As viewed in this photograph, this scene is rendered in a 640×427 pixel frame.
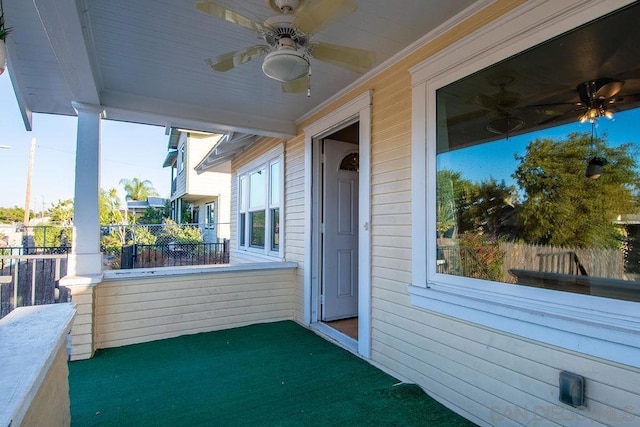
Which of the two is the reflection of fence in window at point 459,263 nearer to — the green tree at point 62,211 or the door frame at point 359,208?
the door frame at point 359,208

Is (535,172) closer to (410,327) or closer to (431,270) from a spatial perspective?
(431,270)

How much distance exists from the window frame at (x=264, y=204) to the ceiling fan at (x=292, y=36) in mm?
2904

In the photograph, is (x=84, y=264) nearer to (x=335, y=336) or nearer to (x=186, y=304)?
(x=186, y=304)

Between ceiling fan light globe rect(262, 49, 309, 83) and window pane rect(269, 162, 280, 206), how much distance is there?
3.20m

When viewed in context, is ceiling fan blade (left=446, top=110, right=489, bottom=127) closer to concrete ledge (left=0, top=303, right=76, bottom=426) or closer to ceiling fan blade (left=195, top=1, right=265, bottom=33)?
ceiling fan blade (left=195, top=1, right=265, bottom=33)

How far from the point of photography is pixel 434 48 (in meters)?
2.52

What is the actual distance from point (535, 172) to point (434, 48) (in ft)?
3.77

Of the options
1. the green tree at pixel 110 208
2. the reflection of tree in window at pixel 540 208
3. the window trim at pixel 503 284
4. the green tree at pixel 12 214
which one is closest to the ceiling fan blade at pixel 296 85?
the window trim at pixel 503 284

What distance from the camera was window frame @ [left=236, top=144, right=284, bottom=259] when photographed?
498 centimetres

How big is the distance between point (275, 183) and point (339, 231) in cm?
151

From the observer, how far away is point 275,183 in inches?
A: 210

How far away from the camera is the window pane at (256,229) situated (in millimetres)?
5908

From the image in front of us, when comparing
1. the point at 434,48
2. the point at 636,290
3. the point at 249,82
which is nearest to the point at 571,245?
the point at 636,290

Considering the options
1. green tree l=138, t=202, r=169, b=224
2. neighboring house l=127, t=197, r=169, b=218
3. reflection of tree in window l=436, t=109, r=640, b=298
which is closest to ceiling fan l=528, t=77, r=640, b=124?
reflection of tree in window l=436, t=109, r=640, b=298
